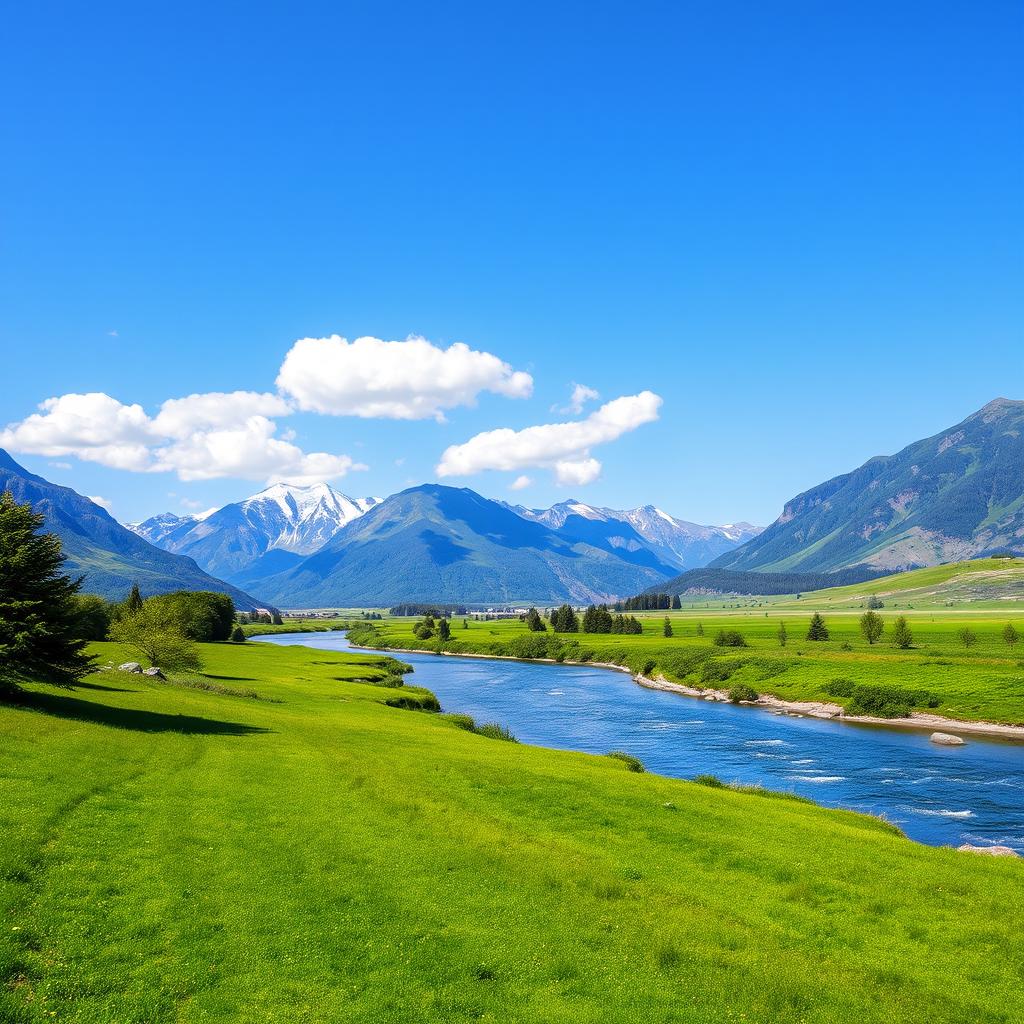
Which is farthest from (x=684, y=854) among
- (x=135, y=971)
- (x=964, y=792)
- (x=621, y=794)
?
(x=964, y=792)

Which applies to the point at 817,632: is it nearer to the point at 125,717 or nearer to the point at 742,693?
the point at 742,693

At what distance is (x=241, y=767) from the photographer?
107ft

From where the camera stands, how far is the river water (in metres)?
53.8

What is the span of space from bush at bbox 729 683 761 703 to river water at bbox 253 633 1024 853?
5.02 metres

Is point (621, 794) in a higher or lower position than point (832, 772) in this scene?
higher

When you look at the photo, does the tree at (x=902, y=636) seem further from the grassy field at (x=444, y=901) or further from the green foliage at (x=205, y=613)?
the green foliage at (x=205, y=613)

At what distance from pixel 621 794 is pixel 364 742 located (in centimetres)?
1833

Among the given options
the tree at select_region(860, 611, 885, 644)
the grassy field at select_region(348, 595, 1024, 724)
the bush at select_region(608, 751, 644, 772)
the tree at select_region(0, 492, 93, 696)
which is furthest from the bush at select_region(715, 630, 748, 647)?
the tree at select_region(0, 492, 93, 696)

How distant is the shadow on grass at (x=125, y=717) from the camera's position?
37750mm

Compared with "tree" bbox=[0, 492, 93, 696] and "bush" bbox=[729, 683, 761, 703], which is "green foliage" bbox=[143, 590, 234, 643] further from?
"tree" bbox=[0, 492, 93, 696]

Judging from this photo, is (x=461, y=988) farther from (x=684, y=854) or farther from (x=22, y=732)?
(x=22, y=732)

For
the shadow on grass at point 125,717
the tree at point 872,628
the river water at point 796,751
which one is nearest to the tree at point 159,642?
the shadow on grass at point 125,717

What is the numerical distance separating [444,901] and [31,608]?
3185 cm

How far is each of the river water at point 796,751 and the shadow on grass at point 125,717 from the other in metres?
40.1
